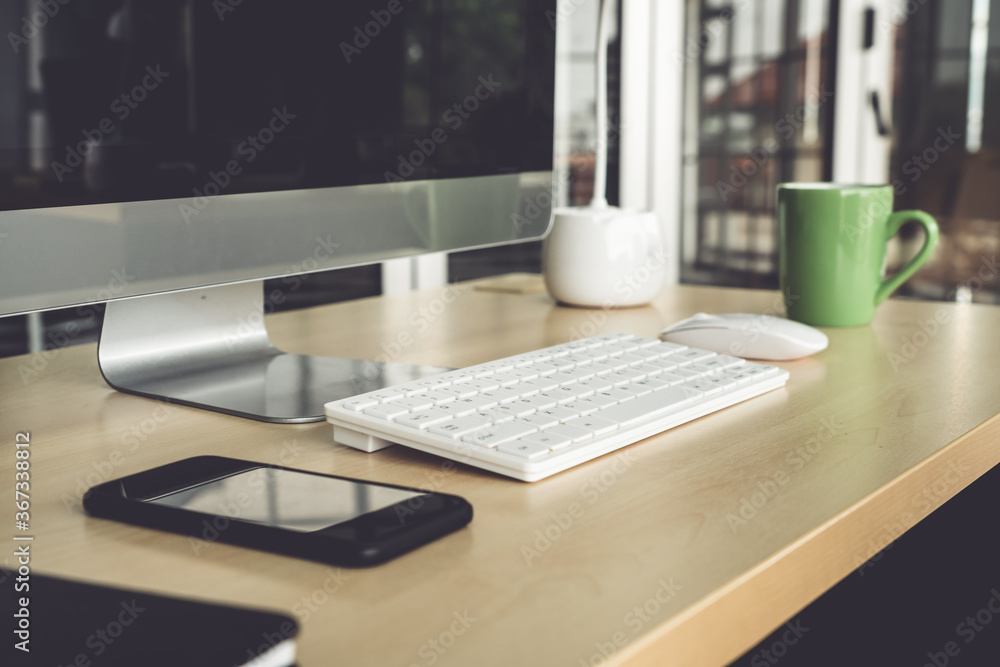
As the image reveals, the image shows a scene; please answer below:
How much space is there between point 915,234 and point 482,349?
2158 mm

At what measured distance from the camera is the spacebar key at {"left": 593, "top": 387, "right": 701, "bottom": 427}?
0.56 metres

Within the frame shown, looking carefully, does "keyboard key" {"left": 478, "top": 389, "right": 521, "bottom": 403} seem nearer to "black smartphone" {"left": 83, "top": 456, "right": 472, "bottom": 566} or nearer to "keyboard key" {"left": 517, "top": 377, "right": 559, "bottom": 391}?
"keyboard key" {"left": 517, "top": 377, "right": 559, "bottom": 391}

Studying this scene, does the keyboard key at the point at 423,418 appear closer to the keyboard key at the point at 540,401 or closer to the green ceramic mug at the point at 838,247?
the keyboard key at the point at 540,401

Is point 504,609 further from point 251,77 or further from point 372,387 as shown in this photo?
point 251,77

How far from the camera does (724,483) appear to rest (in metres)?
0.50

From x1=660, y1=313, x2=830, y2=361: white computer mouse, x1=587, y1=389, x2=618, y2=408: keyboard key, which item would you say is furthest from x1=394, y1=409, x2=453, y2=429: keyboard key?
x1=660, y1=313, x2=830, y2=361: white computer mouse

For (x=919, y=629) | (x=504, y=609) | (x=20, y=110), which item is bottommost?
(x=919, y=629)

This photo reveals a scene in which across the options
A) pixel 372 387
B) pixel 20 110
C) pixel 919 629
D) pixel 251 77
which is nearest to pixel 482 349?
pixel 372 387

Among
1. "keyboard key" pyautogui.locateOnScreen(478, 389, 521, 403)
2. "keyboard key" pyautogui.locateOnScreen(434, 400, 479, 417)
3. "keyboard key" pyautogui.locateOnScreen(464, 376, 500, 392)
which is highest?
"keyboard key" pyautogui.locateOnScreen(464, 376, 500, 392)

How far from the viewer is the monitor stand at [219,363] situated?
0.67 m

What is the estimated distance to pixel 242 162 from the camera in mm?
661

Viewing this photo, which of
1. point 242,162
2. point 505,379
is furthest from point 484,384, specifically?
point 242,162

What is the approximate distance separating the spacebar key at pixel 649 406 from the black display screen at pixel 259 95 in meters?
0.31

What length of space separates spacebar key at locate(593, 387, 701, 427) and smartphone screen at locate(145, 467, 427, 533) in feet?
0.56
